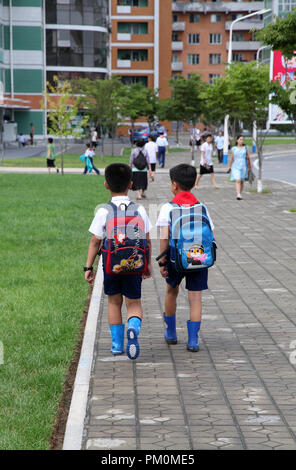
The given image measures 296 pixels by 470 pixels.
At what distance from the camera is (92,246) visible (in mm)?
6055

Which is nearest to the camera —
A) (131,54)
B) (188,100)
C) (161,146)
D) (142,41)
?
(161,146)

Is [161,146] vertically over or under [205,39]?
under

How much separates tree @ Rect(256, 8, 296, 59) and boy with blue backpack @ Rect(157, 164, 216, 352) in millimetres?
10761

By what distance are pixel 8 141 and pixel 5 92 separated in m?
5.20

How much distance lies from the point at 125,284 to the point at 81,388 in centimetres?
104

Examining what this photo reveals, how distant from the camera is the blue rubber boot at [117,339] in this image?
6176mm

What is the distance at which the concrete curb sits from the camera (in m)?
4.46

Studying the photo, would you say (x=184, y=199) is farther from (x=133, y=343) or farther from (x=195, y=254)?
(x=133, y=343)

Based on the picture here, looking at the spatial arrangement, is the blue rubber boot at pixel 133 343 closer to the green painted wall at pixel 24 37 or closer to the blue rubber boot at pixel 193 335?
the blue rubber boot at pixel 193 335

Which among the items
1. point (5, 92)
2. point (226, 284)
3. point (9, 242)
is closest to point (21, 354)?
point (226, 284)

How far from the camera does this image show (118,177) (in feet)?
19.6

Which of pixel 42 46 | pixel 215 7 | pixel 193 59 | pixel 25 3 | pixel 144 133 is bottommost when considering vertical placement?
pixel 144 133

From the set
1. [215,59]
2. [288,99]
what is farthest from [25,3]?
[288,99]

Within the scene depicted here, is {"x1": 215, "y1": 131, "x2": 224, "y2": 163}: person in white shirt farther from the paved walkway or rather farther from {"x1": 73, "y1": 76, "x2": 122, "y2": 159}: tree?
the paved walkway
